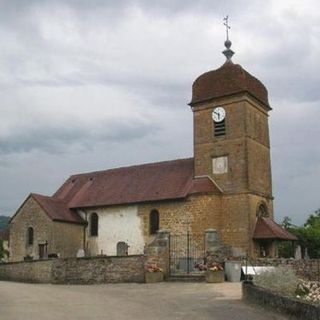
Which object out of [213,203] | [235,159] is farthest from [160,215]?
[235,159]

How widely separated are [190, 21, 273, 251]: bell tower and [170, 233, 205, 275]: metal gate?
69.0 inches

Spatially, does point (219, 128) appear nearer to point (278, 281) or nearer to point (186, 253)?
point (186, 253)

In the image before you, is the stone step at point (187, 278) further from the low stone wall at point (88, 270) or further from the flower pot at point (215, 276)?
the low stone wall at point (88, 270)

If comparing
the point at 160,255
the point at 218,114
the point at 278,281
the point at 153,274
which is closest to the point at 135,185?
the point at 218,114

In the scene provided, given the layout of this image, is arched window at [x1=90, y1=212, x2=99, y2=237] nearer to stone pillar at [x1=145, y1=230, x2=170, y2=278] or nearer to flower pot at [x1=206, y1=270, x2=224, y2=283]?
stone pillar at [x1=145, y1=230, x2=170, y2=278]

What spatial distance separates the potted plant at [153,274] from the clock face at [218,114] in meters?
13.1

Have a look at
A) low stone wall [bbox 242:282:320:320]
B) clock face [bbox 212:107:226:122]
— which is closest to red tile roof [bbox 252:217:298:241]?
clock face [bbox 212:107:226:122]

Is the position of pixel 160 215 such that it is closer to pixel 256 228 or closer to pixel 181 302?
pixel 256 228

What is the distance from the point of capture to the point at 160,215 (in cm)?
3466

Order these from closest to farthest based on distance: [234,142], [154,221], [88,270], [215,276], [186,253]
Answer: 1. [215,276]
2. [88,270]
3. [186,253]
4. [234,142]
5. [154,221]

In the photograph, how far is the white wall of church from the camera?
35.7 metres

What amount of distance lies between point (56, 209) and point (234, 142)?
43.7 feet

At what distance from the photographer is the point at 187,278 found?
24234 millimetres

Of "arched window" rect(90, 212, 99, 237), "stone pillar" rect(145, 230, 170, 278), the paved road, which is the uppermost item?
"arched window" rect(90, 212, 99, 237)
